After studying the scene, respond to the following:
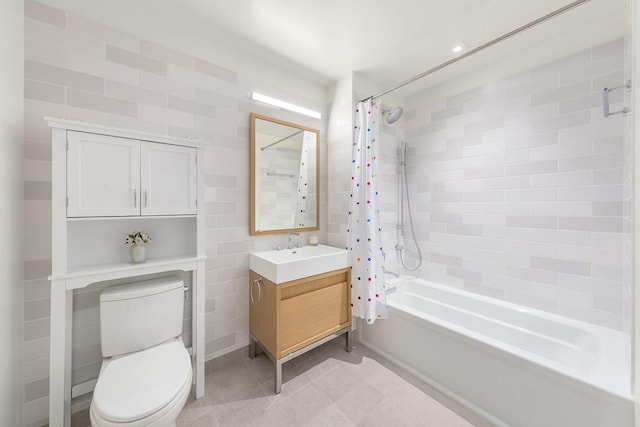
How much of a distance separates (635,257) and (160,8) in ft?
9.21

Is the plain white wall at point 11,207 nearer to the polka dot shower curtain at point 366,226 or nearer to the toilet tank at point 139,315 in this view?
the toilet tank at point 139,315

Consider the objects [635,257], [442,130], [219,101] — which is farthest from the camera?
[442,130]

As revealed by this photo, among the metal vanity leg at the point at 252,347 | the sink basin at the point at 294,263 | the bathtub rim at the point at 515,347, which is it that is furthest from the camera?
the metal vanity leg at the point at 252,347

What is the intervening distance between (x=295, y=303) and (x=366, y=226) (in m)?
0.85

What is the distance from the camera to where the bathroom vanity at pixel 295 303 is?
5.51 feet

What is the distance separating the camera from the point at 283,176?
2221mm

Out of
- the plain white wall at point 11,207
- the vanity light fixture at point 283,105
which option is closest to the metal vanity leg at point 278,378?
the plain white wall at point 11,207

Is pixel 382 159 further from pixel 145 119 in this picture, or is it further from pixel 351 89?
pixel 145 119

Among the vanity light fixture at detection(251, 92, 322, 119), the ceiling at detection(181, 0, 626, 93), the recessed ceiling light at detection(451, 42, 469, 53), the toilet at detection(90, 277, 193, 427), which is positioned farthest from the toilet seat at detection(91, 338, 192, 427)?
the recessed ceiling light at detection(451, 42, 469, 53)

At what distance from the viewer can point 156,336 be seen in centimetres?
146

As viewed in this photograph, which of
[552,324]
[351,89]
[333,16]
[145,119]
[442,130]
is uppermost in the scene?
[333,16]

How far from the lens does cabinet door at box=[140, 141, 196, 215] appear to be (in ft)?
4.61

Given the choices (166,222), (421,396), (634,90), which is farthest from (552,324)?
(166,222)

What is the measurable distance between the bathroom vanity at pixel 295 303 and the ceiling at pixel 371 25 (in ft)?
5.61
